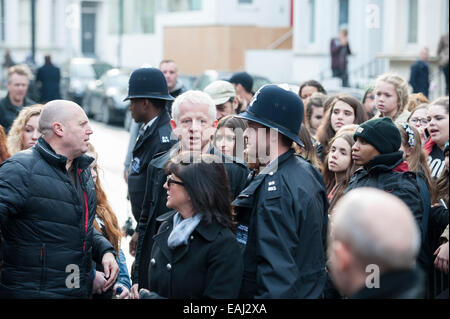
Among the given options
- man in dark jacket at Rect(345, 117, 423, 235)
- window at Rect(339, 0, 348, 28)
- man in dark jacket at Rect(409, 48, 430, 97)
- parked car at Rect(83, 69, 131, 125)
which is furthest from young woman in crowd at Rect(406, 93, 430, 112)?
window at Rect(339, 0, 348, 28)

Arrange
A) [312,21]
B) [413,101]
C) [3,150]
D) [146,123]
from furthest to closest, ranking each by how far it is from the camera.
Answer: [312,21] < [413,101] < [146,123] < [3,150]

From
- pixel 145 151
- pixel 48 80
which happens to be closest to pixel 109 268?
pixel 145 151

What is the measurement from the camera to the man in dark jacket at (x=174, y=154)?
545cm

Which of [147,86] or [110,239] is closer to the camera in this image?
[110,239]

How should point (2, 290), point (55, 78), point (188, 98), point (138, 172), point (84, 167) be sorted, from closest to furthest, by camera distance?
point (2, 290)
point (84, 167)
point (188, 98)
point (138, 172)
point (55, 78)

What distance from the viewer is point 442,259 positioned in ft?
18.1

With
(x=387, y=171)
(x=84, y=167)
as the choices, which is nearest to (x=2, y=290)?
(x=84, y=167)

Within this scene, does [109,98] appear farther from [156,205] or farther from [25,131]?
[156,205]

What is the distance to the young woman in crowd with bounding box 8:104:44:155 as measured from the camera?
6.96m

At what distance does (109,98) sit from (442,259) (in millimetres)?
19668

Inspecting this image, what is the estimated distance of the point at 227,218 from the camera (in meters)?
4.46

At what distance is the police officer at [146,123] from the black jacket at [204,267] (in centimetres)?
231

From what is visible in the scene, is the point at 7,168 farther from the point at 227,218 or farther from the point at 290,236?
the point at 290,236
